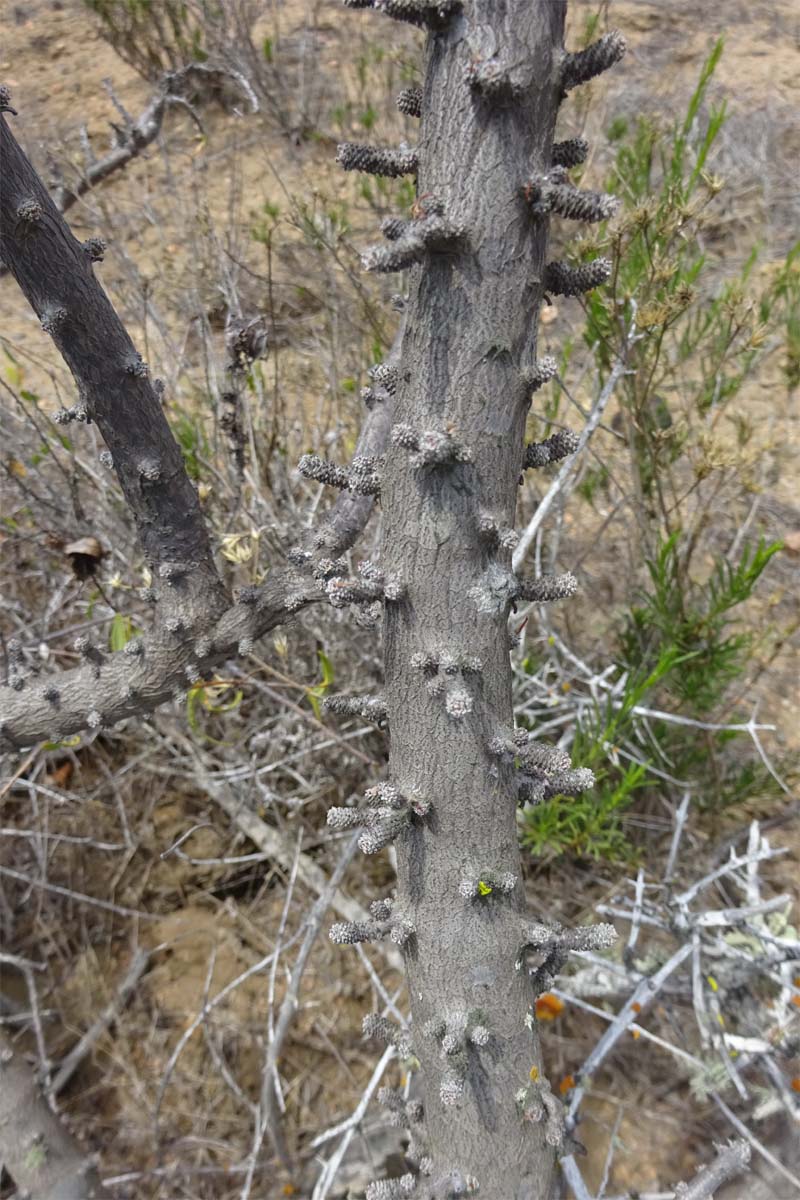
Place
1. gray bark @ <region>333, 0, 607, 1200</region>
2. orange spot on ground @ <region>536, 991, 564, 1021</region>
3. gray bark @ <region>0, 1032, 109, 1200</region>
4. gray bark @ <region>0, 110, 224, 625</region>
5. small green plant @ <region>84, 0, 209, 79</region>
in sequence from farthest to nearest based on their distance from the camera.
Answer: small green plant @ <region>84, 0, 209, 79</region>
orange spot on ground @ <region>536, 991, 564, 1021</region>
gray bark @ <region>0, 1032, 109, 1200</region>
gray bark @ <region>0, 110, 224, 625</region>
gray bark @ <region>333, 0, 607, 1200</region>

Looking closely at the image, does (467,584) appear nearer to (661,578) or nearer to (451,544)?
(451,544)

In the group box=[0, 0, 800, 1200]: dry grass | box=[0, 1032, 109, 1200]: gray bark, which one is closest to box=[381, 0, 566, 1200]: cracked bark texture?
box=[0, 0, 800, 1200]: dry grass

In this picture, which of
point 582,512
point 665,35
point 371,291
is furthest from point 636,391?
point 665,35

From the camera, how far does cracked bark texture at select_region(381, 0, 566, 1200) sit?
0.56 meters

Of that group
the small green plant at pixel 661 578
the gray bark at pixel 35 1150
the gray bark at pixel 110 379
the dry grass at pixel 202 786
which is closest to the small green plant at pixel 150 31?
the dry grass at pixel 202 786

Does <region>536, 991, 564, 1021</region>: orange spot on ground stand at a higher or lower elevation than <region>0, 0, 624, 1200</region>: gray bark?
lower

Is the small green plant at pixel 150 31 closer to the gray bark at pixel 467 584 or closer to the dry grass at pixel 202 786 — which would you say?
the dry grass at pixel 202 786

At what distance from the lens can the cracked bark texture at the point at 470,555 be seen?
56 centimetres

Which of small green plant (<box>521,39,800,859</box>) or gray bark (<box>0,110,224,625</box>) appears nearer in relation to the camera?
gray bark (<box>0,110,224,625</box>)

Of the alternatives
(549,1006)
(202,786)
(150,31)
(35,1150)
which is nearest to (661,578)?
(549,1006)

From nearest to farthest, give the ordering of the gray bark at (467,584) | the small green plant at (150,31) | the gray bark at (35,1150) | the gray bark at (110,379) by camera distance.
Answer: the gray bark at (467,584) → the gray bark at (110,379) → the gray bark at (35,1150) → the small green plant at (150,31)

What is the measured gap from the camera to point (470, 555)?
682mm

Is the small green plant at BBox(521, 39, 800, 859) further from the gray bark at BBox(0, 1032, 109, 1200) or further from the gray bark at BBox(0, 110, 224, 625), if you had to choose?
the gray bark at BBox(0, 1032, 109, 1200)

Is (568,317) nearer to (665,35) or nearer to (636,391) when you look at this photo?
(636,391)
